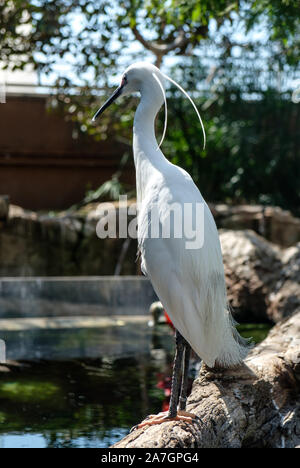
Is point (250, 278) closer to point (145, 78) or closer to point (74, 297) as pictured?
point (74, 297)

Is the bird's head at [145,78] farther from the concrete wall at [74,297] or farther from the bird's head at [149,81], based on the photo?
the concrete wall at [74,297]

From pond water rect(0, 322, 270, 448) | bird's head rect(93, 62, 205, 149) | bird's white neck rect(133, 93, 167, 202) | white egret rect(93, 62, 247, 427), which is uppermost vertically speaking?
bird's head rect(93, 62, 205, 149)

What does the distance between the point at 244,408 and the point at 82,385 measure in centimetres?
185

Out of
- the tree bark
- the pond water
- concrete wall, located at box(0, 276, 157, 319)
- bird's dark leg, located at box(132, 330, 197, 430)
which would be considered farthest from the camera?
concrete wall, located at box(0, 276, 157, 319)

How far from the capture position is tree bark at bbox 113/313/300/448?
2.70m

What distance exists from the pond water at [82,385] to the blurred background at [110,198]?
16 millimetres

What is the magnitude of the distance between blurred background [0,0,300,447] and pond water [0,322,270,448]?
16 millimetres

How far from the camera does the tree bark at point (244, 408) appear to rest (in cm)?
270

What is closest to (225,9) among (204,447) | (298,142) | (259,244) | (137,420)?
(259,244)

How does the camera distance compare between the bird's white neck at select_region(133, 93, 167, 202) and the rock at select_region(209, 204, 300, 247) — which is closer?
the bird's white neck at select_region(133, 93, 167, 202)

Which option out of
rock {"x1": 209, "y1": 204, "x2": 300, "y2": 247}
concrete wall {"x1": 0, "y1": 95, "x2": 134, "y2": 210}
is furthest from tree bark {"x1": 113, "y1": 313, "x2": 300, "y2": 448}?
concrete wall {"x1": 0, "y1": 95, "x2": 134, "y2": 210}

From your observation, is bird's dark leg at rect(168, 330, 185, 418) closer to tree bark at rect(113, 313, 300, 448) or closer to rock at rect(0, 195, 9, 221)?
tree bark at rect(113, 313, 300, 448)

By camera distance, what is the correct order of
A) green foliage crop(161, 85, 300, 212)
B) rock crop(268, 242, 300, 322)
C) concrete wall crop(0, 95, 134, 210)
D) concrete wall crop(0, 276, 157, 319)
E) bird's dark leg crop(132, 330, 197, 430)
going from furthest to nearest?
concrete wall crop(0, 95, 134, 210), green foliage crop(161, 85, 300, 212), concrete wall crop(0, 276, 157, 319), rock crop(268, 242, 300, 322), bird's dark leg crop(132, 330, 197, 430)
